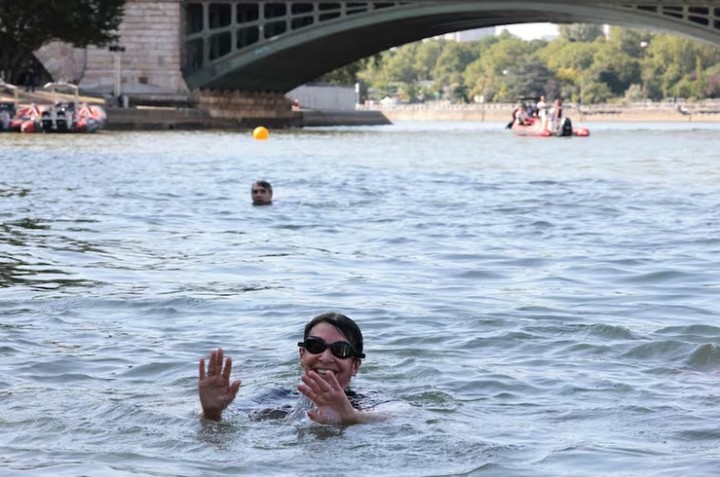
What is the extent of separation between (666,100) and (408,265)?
17466cm

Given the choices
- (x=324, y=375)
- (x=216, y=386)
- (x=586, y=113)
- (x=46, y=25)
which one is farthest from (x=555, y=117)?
(x=586, y=113)

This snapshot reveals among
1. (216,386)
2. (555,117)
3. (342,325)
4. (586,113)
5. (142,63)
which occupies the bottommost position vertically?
(586,113)

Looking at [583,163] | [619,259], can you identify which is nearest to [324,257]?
[619,259]

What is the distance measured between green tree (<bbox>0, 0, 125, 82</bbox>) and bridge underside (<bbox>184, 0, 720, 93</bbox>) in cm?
603

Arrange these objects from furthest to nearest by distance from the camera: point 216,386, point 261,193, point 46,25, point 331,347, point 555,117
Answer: point 555,117 → point 46,25 → point 261,193 → point 331,347 → point 216,386

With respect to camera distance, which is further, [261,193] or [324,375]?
[261,193]

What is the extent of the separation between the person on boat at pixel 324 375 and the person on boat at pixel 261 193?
49.7ft

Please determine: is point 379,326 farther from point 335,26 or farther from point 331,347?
point 335,26

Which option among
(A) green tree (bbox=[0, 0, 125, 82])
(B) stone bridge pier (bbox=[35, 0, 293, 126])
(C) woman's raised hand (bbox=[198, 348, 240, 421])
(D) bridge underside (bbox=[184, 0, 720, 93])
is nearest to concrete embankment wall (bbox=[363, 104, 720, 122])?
(D) bridge underside (bbox=[184, 0, 720, 93])

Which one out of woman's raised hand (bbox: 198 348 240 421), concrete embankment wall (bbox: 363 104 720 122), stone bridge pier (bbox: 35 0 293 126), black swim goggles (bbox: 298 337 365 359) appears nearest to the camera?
woman's raised hand (bbox: 198 348 240 421)

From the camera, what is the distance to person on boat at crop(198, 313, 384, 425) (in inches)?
304

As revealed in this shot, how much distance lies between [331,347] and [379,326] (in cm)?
381

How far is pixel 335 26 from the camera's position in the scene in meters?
72.4

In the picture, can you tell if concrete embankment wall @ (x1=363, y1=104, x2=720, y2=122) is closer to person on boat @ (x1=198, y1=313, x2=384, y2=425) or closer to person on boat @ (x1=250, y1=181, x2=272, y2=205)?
person on boat @ (x1=250, y1=181, x2=272, y2=205)
